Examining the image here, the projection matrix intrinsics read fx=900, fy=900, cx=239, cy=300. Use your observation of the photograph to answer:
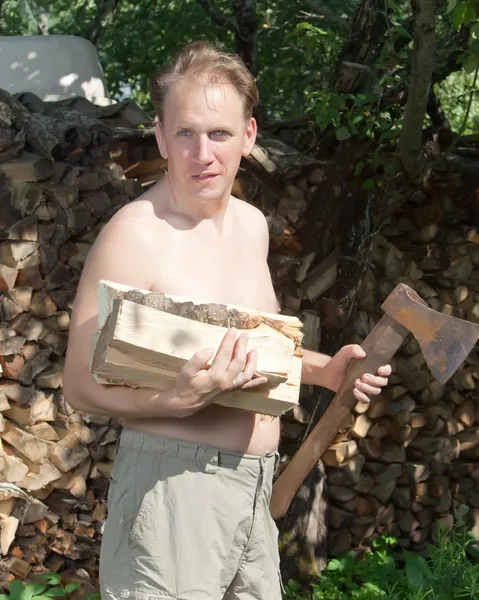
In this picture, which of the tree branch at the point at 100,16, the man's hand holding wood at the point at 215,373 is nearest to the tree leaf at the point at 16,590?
the man's hand holding wood at the point at 215,373

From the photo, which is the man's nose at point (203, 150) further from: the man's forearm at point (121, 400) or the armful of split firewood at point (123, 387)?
the man's forearm at point (121, 400)

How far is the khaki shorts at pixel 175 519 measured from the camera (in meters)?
1.95

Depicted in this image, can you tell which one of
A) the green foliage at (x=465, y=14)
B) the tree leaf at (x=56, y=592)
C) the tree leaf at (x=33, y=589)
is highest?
the green foliage at (x=465, y=14)

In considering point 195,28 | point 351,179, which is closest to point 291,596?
point 351,179

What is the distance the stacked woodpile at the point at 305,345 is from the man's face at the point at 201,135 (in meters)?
1.19

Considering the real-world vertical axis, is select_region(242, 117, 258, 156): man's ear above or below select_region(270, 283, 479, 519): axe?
above

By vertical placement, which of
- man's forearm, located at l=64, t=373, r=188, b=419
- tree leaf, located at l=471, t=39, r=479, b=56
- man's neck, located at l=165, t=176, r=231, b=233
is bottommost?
man's forearm, located at l=64, t=373, r=188, b=419

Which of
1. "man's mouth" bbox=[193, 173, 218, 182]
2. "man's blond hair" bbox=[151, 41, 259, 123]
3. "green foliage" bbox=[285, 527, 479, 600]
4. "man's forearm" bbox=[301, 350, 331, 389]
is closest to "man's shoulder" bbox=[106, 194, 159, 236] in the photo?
"man's mouth" bbox=[193, 173, 218, 182]

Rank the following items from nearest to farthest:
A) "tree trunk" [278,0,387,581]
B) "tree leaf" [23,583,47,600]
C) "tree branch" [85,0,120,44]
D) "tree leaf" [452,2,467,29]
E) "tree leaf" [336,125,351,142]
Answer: "tree leaf" [452,2,467,29] → "tree leaf" [23,583,47,600] → "tree leaf" [336,125,351,142] → "tree trunk" [278,0,387,581] → "tree branch" [85,0,120,44]

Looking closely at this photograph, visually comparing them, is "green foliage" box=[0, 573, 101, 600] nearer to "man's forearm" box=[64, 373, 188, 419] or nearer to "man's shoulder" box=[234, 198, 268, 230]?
"man's forearm" box=[64, 373, 188, 419]

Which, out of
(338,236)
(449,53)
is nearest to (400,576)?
(338,236)

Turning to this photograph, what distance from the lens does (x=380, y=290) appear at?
13.8 ft

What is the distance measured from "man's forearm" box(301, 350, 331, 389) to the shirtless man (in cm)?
13

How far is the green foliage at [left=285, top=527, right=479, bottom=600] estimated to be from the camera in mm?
3680
